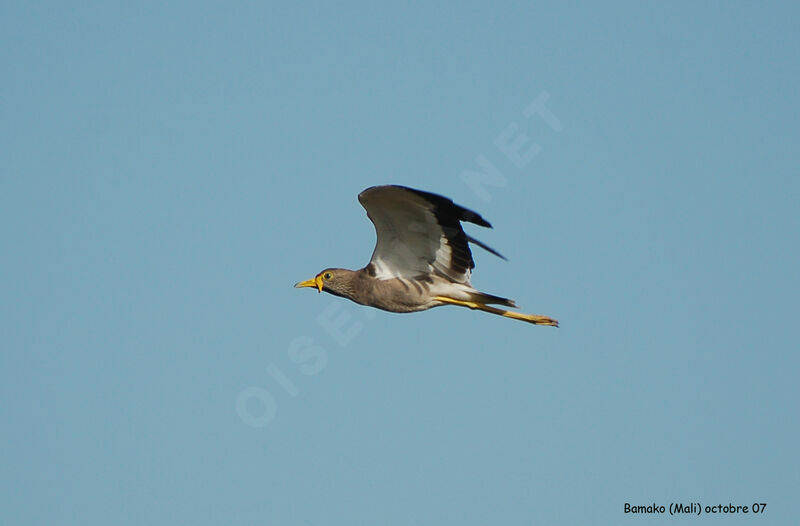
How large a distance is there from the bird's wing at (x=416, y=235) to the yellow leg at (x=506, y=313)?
0.38m

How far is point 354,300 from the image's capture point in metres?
19.8

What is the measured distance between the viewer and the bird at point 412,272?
18594mm

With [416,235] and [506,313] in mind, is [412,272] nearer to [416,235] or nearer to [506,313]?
[416,235]

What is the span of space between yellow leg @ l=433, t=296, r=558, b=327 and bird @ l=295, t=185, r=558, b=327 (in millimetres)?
17

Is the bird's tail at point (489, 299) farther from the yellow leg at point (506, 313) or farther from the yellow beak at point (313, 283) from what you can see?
the yellow beak at point (313, 283)

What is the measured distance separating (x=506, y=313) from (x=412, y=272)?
77.0 inches

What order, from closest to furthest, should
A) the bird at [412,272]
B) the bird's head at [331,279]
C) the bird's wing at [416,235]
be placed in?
the bird's wing at [416,235] → the bird at [412,272] → the bird's head at [331,279]

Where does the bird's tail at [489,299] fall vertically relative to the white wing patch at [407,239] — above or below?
→ below

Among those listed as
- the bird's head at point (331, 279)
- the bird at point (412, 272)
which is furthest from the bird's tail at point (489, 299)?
the bird's head at point (331, 279)

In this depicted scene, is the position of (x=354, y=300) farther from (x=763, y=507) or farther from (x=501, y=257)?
(x=763, y=507)

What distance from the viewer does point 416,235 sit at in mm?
18844

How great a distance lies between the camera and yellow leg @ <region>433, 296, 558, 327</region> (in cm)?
1933

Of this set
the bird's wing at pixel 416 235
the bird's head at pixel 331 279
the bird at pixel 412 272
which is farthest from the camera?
the bird's head at pixel 331 279

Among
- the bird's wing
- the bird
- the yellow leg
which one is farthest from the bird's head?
the yellow leg
